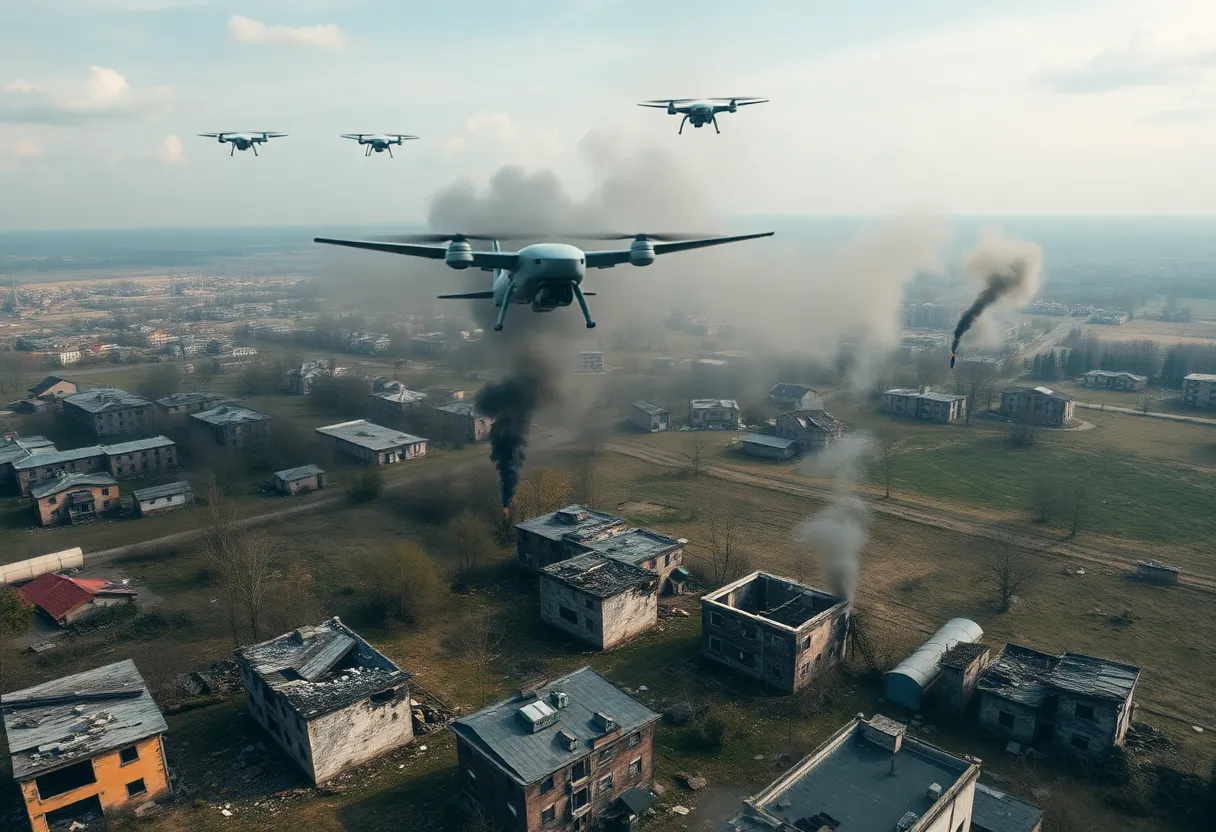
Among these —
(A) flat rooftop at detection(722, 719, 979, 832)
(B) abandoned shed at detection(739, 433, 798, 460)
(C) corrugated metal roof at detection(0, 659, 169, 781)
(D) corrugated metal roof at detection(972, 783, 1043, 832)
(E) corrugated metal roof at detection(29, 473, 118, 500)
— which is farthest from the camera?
(B) abandoned shed at detection(739, 433, 798, 460)

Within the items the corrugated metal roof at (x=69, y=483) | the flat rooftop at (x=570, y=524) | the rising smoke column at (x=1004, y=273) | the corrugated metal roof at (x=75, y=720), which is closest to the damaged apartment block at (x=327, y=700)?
the corrugated metal roof at (x=75, y=720)

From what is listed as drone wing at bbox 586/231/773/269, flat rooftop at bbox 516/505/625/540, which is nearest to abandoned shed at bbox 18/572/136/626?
flat rooftop at bbox 516/505/625/540

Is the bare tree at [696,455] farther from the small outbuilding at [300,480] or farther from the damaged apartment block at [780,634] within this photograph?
the small outbuilding at [300,480]

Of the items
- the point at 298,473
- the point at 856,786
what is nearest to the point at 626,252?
the point at 856,786

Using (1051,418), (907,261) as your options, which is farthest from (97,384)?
(1051,418)

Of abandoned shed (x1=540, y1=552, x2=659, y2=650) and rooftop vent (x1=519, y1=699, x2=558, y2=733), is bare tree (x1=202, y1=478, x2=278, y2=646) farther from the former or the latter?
rooftop vent (x1=519, y1=699, x2=558, y2=733)

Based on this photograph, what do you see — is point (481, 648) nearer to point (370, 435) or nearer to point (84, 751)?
point (84, 751)

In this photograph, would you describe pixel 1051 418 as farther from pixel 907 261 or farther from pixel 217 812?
pixel 217 812
